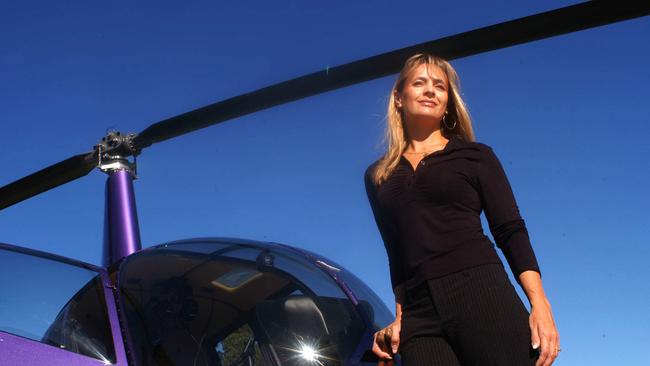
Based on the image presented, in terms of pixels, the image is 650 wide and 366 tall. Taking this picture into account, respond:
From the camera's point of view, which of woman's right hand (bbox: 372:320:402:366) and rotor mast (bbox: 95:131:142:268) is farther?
rotor mast (bbox: 95:131:142:268)

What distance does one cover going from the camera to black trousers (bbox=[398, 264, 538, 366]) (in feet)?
5.44

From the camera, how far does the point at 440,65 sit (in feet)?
6.96

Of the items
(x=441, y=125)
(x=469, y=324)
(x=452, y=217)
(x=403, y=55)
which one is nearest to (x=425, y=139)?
(x=441, y=125)

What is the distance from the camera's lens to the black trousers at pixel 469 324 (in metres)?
1.66

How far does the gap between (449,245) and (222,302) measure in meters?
1.49

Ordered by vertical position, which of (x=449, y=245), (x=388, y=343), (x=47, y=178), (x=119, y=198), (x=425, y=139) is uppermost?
(x=47, y=178)

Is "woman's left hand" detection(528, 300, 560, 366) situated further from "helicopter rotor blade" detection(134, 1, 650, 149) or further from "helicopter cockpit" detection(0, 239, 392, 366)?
"helicopter rotor blade" detection(134, 1, 650, 149)

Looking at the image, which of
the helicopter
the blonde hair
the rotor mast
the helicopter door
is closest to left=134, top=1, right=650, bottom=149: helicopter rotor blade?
the helicopter

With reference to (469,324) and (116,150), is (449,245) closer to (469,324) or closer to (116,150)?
(469,324)

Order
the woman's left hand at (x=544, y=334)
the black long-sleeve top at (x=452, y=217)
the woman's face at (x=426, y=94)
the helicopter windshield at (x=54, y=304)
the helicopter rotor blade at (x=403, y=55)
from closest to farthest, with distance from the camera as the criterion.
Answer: the woman's left hand at (x=544, y=334)
the black long-sleeve top at (x=452, y=217)
the woman's face at (x=426, y=94)
the helicopter windshield at (x=54, y=304)
the helicopter rotor blade at (x=403, y=55)

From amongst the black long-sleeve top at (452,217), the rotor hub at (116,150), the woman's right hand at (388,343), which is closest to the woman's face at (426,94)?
the black long-sleeve top at (452,217)

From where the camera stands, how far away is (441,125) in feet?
7.07

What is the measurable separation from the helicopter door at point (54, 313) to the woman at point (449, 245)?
54.2 inches

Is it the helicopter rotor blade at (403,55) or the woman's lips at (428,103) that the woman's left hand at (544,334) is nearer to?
the woman's lips at (428,103)
